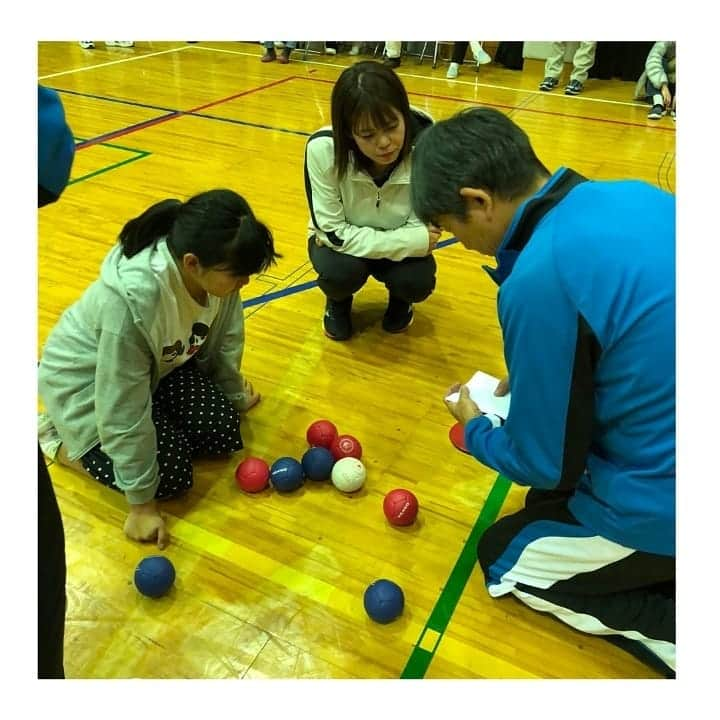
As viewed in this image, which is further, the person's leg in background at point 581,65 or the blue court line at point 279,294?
the person's leg in background at point 581,65

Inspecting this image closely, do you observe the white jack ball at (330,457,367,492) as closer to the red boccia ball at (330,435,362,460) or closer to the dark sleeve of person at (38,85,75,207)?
the red boccia ball at (330,435,362,460)

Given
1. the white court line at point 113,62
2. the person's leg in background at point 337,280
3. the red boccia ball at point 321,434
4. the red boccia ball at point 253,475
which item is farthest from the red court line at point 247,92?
the red boccia ball at point 253,475

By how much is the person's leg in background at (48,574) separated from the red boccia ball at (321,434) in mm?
952

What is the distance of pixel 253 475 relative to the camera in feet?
5.83

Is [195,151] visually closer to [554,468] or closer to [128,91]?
[128,91]

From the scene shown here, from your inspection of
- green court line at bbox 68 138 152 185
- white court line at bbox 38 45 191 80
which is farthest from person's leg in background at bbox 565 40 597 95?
white court line at bbox 38 45 191 80

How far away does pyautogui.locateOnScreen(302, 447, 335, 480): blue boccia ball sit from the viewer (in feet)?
5.91

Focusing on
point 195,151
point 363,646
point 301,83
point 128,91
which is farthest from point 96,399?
point 301,83

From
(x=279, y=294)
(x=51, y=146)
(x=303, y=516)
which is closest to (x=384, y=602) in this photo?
(x=303, y=516)

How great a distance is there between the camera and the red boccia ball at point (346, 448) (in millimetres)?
1872

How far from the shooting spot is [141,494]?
1617mm

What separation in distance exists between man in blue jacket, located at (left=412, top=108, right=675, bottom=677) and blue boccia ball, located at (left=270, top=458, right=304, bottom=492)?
602mm

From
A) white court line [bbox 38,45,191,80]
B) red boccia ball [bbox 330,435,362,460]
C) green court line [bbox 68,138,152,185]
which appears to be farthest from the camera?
white court line [bbox 38,45,191,80]

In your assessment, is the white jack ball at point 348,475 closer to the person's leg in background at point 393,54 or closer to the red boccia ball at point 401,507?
the red boccia ball at point 401,507
